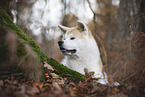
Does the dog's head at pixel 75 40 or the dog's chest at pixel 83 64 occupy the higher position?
the dog's head at pixel 75 40

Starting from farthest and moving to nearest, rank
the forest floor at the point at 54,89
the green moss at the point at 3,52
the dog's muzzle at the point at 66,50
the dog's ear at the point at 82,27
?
the dog's ear at the point at 82,27 → the dog's muzzle at the point at 66,50 → the green moss at the point at 3,52 → the forest floor at the point at 54,89

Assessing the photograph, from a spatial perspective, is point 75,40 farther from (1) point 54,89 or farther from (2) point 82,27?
(1) point 54,89

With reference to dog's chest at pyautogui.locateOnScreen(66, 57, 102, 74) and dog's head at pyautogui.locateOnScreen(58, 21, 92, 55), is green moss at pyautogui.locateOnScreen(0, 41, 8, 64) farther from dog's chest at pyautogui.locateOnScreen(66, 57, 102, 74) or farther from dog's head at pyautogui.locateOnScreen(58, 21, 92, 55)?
dog's chest at pyautogui.locateOnScreen(66, 57, 102, 74)

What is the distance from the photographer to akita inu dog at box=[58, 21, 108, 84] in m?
3.21

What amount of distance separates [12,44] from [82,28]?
2232mm

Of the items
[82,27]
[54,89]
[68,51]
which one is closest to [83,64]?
[68,51]

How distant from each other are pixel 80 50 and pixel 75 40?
283 mm

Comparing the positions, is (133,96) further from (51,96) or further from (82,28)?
(82,28)

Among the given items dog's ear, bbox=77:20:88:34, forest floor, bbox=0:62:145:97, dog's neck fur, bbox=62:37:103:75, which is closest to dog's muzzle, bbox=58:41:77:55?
dog's neck fur, bbox=62:37:103:75

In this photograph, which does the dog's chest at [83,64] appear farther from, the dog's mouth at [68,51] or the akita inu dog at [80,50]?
the dog's mouth at [68,51]

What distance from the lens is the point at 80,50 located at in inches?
131

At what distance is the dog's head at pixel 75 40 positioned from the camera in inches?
126

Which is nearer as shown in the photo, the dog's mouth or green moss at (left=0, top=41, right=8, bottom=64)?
green moss at (left=0, top=41, right=8, bottom=64)

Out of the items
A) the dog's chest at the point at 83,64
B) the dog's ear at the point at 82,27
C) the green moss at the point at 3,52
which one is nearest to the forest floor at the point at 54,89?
the green moss at the point at 3,52
